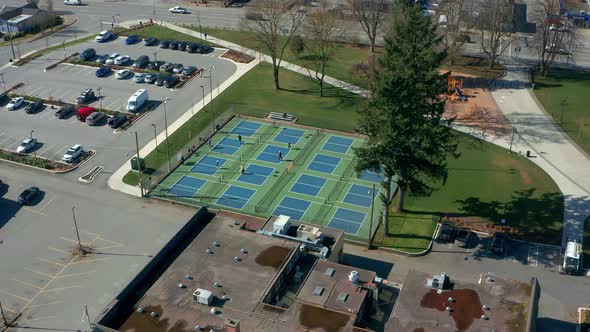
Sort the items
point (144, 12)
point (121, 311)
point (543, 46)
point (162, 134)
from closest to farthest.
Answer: point (121, 311) < point (162, 134) < point (543, 46) < point (144, 12)

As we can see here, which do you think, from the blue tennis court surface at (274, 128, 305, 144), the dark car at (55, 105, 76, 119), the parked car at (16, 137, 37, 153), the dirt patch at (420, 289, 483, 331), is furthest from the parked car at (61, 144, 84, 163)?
the dirt patch at (420, 289, 483, 331)

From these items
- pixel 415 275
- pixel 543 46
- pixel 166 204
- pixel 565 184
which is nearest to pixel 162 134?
pixel 166 204

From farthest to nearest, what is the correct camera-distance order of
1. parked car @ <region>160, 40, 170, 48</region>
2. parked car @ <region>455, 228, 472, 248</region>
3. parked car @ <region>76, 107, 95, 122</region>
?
A: 1. parked car @ <region>160, 40, 170, 48</region>
2. parked car @ <region>76, 107, 95, 122</region>
3. parked car @ <region>455, 228, 472, 248</region>

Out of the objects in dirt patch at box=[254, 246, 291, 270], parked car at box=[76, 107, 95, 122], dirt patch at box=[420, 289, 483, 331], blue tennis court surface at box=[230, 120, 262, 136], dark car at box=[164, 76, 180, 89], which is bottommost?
dirt patch at box=[420, 289, 483, 331]

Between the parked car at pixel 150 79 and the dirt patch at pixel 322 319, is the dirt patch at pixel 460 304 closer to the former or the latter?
the dirt patch at pixel 322 319

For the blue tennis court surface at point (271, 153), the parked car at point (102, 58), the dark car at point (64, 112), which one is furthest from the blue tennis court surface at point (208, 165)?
the parked car at point (102, 58)

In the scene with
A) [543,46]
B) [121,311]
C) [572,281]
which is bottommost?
[572,281]

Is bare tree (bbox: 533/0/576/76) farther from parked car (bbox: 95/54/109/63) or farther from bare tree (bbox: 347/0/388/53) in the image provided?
parked car (bbox: 95/54/109/63)

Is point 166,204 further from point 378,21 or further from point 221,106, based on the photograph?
point 378,21
